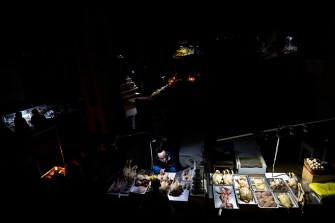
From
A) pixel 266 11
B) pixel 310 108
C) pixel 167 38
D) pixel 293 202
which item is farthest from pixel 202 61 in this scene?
pixel 293 202

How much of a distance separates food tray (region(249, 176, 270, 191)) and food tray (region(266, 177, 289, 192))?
15 centimetres

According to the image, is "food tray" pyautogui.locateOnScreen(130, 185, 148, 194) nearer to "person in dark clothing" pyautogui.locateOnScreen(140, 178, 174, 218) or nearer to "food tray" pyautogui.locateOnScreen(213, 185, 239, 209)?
"food tray" pyautogui.locateOnScreen(213, 185, 239, 209)

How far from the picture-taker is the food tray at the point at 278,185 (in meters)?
7.11

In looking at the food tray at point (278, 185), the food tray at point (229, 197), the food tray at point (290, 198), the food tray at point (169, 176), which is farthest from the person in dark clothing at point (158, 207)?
the food tray at point (278, 185)

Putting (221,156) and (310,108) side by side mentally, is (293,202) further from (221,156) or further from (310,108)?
(310,108)

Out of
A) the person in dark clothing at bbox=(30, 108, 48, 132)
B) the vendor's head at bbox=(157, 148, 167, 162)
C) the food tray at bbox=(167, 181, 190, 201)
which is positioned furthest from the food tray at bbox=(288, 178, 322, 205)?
the person in dark clothing at bbox=(30, 108, 48, 132)

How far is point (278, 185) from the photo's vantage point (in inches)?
283

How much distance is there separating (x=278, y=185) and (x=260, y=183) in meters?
0.54

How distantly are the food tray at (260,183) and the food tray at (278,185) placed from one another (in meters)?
0.15

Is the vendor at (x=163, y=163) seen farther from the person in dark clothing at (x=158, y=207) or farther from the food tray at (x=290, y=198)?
the person in dark clothing at (x=158, y=207)

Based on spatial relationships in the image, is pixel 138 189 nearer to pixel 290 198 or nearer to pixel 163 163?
pixel 163 163

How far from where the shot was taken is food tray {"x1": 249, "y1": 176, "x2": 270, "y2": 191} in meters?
7.20

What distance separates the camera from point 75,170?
7.45 m

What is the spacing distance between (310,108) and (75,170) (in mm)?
15567
